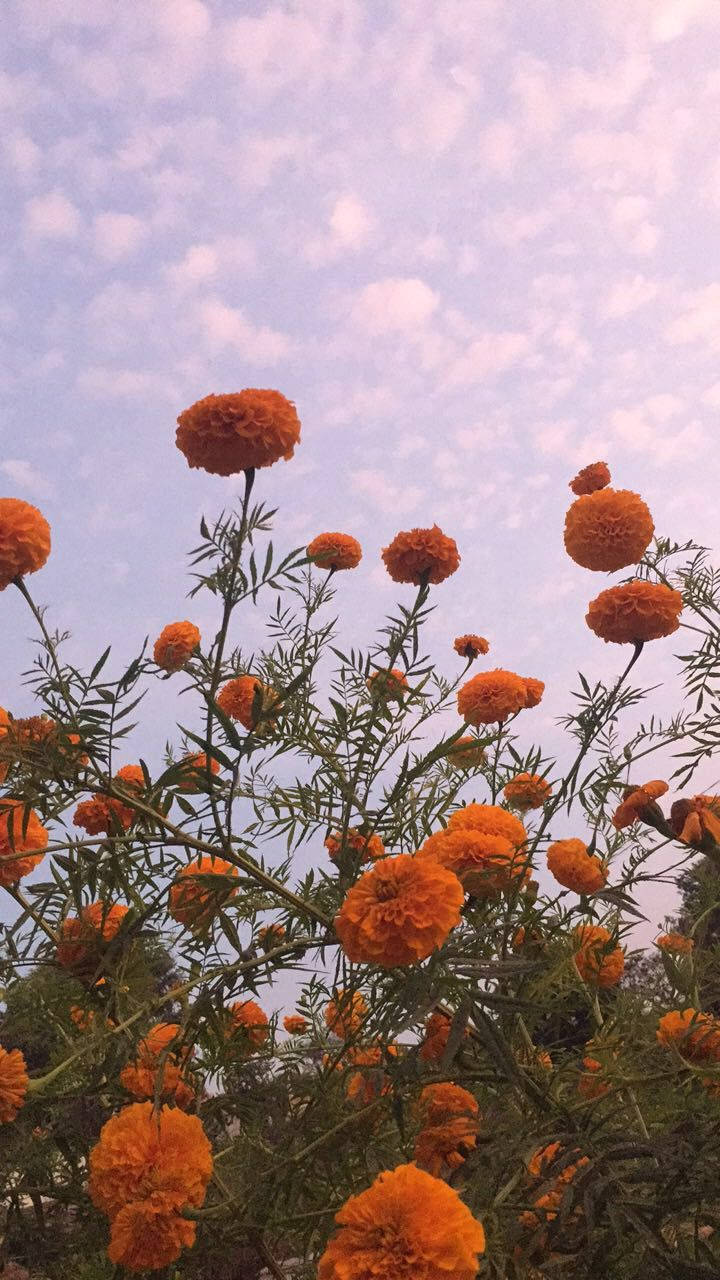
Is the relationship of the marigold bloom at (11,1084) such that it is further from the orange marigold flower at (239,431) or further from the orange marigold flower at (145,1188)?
the orange marigold flower at (239,431)

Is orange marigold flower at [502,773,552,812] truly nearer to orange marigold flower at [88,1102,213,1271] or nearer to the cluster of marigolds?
the cluster of marigolds

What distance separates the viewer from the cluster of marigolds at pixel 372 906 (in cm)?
110

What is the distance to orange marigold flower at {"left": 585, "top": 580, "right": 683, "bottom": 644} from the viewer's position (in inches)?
85.9

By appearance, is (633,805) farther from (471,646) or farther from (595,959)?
(471,646)

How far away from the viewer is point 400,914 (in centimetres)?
126

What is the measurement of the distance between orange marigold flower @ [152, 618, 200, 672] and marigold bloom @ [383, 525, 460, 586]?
0.57 meters

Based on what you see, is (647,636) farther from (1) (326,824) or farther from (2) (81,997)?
(2) (81,997)

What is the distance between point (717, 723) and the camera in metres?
2.64

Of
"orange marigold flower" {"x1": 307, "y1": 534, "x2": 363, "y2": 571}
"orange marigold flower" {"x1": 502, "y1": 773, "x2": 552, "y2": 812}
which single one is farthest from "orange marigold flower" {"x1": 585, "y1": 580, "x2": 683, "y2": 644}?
"orange marigold flower" {"x1": 307, "y1": 534, "x2": 363, "y2": 571}

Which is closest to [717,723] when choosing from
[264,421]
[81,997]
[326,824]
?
[326,824]

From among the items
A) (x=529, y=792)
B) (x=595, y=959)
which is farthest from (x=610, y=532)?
(x=595, y=959)

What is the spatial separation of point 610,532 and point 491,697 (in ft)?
1.82

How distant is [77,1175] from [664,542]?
110 inches

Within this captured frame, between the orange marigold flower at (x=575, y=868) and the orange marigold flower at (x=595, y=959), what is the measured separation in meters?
0.11
